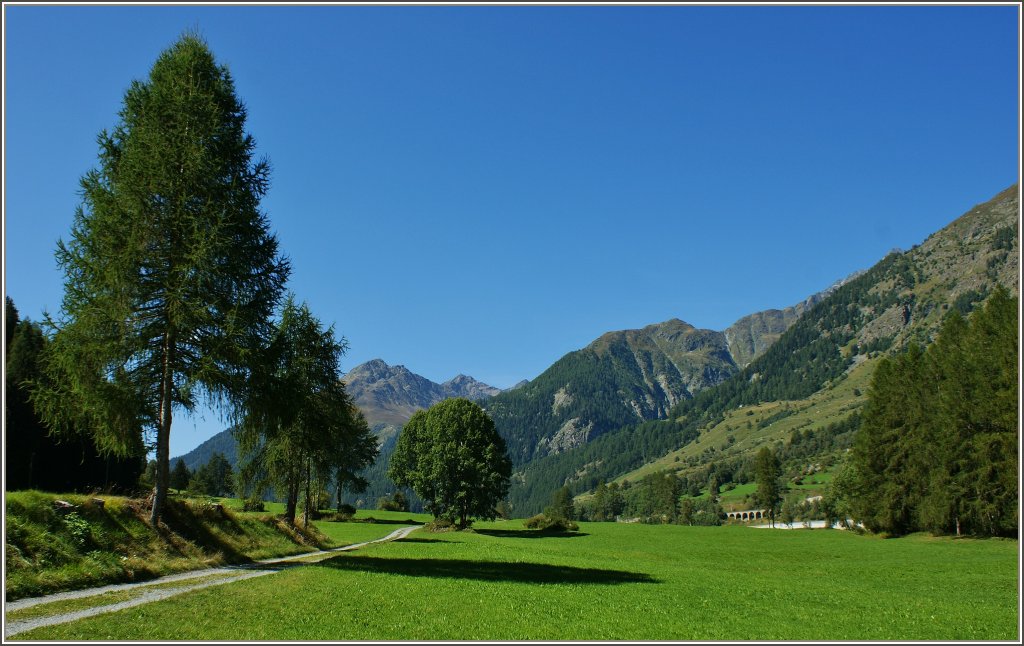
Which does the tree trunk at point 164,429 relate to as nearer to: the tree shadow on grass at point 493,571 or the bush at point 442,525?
the tree shadow on grass at point 493,571

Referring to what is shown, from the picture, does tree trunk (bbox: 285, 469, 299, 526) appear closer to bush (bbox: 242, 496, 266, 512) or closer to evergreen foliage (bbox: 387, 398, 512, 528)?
bush (bbox: 242, 496, 266, 512)

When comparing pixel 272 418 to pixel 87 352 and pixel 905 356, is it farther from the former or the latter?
pixel 905 356

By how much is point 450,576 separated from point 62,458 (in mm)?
49659

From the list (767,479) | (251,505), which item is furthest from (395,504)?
(767,479)

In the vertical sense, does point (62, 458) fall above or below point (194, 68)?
below

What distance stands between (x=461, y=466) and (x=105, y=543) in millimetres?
52257

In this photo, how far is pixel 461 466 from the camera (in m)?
70.2

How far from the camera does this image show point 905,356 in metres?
72.5

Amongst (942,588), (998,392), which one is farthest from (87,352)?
(998,392)

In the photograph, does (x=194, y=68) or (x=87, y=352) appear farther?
(x=194, y=68)

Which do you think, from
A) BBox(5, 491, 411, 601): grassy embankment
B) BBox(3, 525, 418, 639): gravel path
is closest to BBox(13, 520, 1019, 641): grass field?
BBox(3, 525, 418, 639): gravel path

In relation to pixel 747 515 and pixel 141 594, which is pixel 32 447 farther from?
pixel 747 515

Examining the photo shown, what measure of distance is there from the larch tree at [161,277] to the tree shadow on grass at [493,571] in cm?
798

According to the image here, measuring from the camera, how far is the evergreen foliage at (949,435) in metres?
52.2
